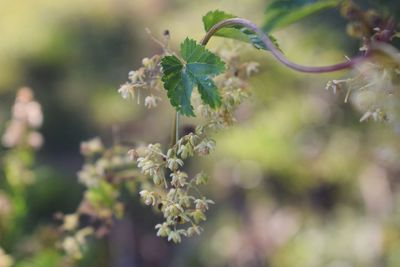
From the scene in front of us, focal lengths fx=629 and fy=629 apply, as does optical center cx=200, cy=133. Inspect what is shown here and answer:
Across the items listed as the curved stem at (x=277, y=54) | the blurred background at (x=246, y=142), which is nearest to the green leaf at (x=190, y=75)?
the curved stem at (x=277, y=54)

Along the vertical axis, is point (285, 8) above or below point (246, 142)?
below

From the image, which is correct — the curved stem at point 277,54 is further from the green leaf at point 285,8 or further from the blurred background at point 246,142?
the blurred background at point 246,142

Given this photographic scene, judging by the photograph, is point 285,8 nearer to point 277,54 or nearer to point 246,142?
point 277,54

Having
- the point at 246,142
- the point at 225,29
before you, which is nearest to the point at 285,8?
the point at 225,29

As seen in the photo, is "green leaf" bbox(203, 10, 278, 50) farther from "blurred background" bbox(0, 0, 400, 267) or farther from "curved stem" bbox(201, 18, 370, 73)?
"blurred background" bbox(0, 0, 400, 267)

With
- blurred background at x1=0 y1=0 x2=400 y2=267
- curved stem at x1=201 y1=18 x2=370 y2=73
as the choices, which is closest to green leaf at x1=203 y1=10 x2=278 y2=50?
curved stem at x1=201 y1=18 x2=370 y2=73
